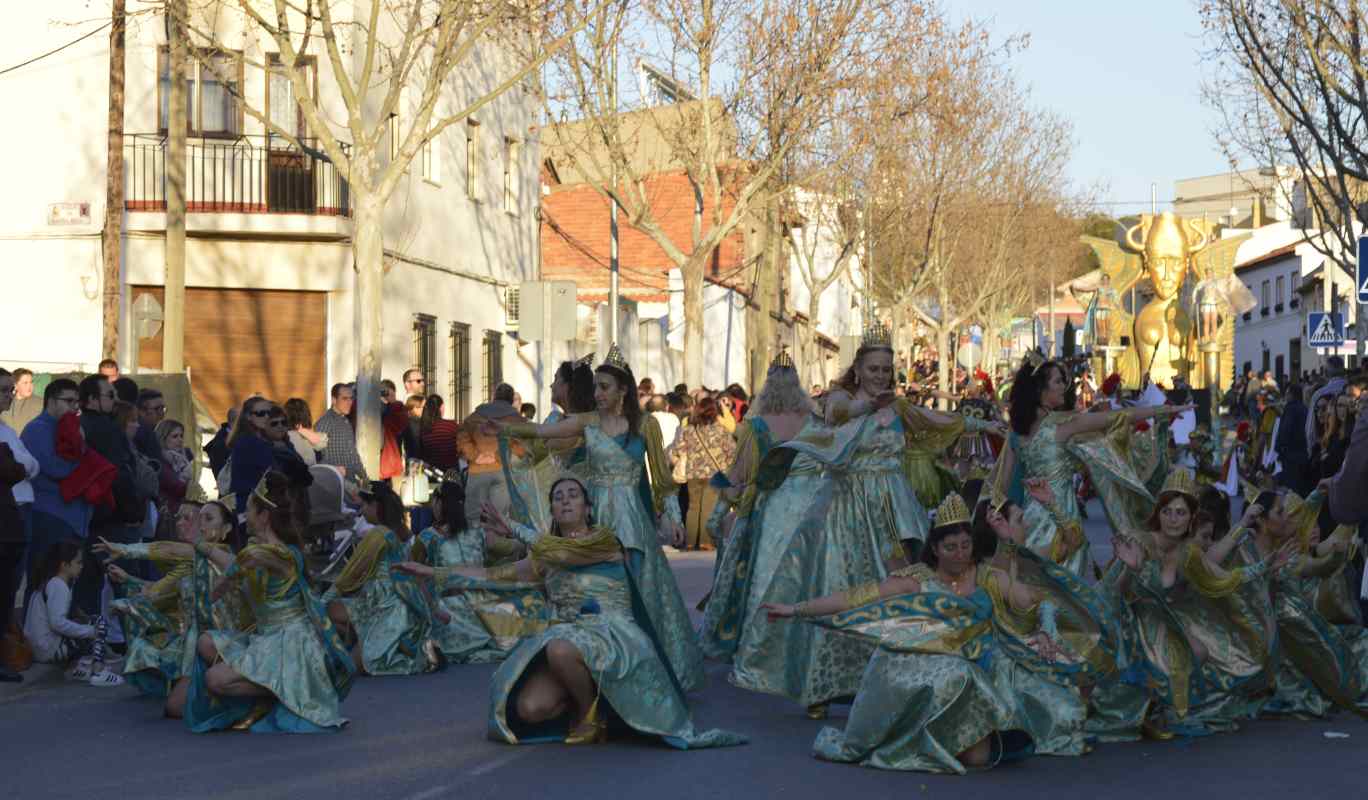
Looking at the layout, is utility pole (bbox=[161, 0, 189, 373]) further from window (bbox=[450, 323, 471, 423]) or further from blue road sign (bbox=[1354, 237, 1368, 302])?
blue road sign (bbox=[1354, 237, 1368, 302])

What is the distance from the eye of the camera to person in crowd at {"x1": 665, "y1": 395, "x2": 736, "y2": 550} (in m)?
22.1

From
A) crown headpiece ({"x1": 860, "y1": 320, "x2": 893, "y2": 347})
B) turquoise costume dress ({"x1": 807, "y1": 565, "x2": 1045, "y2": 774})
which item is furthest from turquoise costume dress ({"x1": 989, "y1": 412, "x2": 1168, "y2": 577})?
turquoise costume dress ({"x1": 807, "y1": 565, "x2": 1045, "y2": 774})

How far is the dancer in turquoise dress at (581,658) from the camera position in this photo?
8.98 m

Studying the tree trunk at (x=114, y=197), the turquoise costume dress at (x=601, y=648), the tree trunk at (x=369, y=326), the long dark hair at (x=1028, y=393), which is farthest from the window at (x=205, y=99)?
the turquoise costume dress at (x=601, y=648)

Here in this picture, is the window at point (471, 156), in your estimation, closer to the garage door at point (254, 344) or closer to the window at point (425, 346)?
the window at point (425, 346)

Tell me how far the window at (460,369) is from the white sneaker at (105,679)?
21.0 metres

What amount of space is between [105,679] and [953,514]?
5065mm

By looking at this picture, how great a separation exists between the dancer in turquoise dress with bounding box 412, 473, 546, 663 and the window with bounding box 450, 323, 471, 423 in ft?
63.5

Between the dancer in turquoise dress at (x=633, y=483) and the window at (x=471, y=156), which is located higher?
the window at (x=471, y=156)

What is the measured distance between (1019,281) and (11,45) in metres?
66.5

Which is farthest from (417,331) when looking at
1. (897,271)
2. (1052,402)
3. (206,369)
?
(897,271)

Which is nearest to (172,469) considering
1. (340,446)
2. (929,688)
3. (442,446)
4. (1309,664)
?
(340,446)

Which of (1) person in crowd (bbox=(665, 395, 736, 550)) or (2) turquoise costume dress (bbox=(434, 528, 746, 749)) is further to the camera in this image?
(1) person in crowd (bbox=(665, 395, 736, 550))

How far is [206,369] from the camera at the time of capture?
27.9 m
